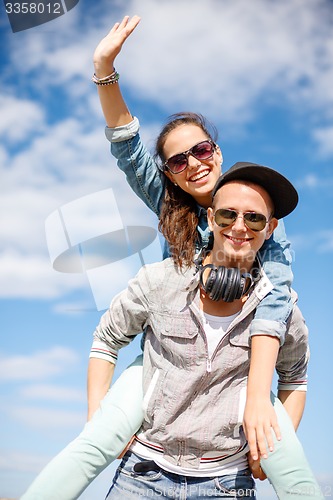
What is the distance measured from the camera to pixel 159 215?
4.18 metres

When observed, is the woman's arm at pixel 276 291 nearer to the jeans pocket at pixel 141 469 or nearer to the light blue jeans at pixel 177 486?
the light blue jeans at pixel 177 486

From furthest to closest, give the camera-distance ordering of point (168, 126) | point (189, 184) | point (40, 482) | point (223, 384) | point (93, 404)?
point (168, 126) → point (189, 184) → point (93, 404) → point (223, 384) → point (40, 482)

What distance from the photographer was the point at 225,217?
11.3ft

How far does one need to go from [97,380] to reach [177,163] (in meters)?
1.54

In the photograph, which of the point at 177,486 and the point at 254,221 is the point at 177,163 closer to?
the point at 254,221

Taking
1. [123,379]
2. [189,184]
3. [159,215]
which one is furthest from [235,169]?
[123,379]

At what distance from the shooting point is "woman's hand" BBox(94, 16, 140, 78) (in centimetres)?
378

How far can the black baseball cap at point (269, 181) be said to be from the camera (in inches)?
137

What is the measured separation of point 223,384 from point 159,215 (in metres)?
1.36

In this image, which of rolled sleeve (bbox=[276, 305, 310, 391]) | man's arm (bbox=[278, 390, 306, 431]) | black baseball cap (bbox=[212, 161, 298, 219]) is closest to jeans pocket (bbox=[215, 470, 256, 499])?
man's arm (bbox=[278, 390, 306, 431])

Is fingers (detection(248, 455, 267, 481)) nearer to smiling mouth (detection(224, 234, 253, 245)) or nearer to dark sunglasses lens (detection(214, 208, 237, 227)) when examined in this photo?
smiling mouth (detection(224, 234, 253, 245))

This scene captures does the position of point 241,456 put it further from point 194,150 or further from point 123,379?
point 194,150

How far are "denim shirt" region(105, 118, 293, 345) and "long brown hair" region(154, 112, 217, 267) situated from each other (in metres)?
0.08

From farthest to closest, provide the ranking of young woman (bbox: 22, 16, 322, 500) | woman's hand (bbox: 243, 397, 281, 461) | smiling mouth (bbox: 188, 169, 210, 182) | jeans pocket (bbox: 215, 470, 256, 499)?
smiling mouth (bbox: 188, 169, 210, 182) < jeans pocket (bbox: 215, 470, 256, 499) < young woman (bbox: 22, 16, 322, 500) < woman's hand (bbox: 243, 397, 281, 461)
